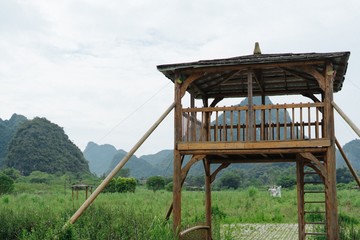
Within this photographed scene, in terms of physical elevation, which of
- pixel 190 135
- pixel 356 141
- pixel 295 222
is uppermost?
pixel 356 141

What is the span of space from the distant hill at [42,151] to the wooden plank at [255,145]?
219 ft

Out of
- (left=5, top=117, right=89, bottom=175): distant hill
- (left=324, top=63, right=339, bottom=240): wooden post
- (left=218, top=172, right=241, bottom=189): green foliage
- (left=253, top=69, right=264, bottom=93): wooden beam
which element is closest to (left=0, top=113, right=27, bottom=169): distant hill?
(left=5, top=117, right=89, bottom=175): distant hill

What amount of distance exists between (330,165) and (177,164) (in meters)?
3.36

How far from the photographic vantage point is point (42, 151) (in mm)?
76000

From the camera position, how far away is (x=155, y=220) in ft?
33.9

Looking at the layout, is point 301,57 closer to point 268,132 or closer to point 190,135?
point 268,132

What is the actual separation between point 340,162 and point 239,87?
117 m

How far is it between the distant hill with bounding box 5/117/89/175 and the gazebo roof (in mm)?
64619

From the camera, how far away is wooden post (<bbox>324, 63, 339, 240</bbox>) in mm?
10320

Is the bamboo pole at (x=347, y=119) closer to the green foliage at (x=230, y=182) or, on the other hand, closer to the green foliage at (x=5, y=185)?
the green foliage at (x=5, y=185)

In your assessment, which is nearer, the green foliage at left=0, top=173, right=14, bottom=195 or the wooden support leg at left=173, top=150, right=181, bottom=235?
the wooden support leg at left=173, top=150, right=181, bottom=235

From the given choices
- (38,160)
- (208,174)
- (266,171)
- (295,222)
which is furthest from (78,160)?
(208,174)

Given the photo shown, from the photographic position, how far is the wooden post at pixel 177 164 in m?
11.1

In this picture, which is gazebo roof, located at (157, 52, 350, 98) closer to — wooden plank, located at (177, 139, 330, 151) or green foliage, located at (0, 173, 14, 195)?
wooden plank, located at (177, 139, 330, 151)
